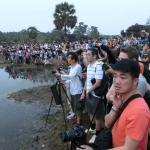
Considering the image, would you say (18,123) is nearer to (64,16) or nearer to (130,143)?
(130,143)

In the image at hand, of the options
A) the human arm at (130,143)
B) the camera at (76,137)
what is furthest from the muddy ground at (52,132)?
the human arm at (130,143)

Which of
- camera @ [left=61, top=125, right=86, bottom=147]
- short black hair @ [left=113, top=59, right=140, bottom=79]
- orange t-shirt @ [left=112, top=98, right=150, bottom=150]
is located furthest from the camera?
camera @ [left=61, top=125, right=86, bottom=147]

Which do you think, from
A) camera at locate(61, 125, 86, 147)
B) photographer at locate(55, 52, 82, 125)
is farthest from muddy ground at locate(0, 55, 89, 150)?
camera at locate(61, 125, 86, 147)

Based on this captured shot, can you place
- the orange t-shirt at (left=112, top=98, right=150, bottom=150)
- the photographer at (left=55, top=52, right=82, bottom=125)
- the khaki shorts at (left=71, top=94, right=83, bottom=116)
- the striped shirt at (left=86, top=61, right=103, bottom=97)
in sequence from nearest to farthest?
1. the orange t-shirt at (left=112, top=98, right=150, bottom=150)
2. the striped shirt at (left=86, top=61, right=103, bottom=97)
3. the photographer at (left=55, top=52, right=82, bottom=125)
4. the khaki shorts at (left=71, top=94, right=83, bottom=116)

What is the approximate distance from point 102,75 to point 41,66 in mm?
13543

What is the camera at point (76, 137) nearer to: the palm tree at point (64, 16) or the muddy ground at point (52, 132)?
the muddy ground at point (52, 132)

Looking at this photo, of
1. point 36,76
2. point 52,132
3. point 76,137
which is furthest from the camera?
point 36,76

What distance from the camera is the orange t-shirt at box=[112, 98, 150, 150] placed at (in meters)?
1.30

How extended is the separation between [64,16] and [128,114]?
90.4 feet

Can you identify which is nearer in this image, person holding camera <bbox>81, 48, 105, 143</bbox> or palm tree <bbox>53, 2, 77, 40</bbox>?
person holding camera <bbox>81, 48, 105, 143</bbox>

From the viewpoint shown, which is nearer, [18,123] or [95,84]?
[95,84]

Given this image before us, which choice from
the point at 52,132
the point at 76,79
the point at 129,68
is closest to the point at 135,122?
the point at 129,68

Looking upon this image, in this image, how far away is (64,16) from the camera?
27453mm

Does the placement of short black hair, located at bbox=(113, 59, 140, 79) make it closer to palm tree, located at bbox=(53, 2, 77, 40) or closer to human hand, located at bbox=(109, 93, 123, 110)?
human hand, located at bbox=(109, 93, 123, 110)
